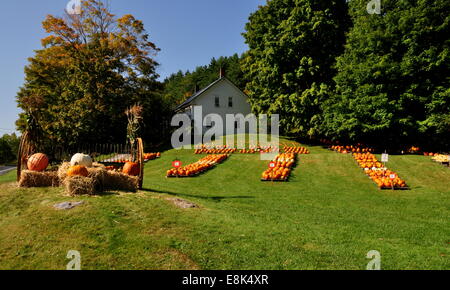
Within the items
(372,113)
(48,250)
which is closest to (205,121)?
(372,113)

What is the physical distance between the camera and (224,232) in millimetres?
5266

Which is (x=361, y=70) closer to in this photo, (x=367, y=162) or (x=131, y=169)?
(x=367, y=162)

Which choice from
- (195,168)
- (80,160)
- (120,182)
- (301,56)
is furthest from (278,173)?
(301,56)

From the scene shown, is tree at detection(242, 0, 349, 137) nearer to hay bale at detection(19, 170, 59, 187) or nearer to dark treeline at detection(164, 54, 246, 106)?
hay bale at detection(19, 170, 59, 187)

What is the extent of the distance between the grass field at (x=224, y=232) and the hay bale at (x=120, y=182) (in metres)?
0.70

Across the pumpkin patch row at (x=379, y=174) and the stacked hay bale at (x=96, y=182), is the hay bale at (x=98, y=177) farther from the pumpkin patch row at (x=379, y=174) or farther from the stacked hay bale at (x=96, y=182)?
the pumpkin patch row at (x=379, y=174)

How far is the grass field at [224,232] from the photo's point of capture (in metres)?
4.10

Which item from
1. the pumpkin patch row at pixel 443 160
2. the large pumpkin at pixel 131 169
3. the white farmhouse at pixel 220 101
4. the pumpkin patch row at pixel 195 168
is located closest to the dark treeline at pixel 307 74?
the pumpkin patch row at pixel 443 160

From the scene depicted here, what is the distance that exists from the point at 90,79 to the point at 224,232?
72.8 feet

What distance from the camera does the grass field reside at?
4.10 m

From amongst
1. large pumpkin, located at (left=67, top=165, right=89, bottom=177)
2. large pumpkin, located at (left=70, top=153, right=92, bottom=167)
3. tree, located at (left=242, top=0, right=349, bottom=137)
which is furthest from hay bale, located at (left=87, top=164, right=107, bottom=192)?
tree, located at (left=242, top=0, right=349, bottom=137)

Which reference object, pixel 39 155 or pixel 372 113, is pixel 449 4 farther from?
pixel 39 155

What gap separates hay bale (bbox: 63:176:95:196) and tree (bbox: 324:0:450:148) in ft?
60.0
